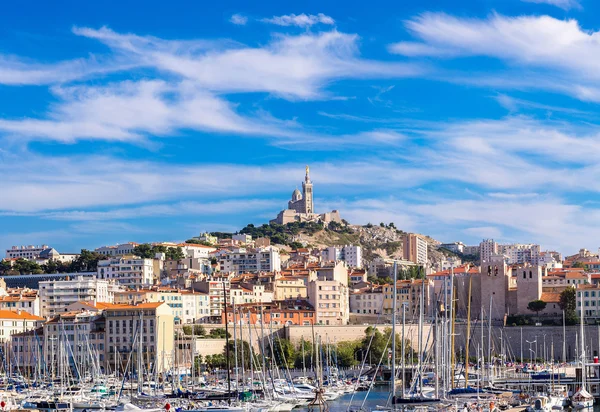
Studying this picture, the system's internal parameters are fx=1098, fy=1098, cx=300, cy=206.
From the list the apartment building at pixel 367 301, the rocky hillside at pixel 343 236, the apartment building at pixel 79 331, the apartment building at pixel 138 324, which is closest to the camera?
the apartment building at pixel 138 324

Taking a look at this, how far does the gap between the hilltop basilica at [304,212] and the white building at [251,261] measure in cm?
3955

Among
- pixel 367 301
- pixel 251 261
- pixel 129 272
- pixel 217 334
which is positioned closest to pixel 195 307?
pixel 217 334

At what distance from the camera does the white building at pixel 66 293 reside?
8219 centimetres

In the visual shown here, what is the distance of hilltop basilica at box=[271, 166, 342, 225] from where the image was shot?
492 feet

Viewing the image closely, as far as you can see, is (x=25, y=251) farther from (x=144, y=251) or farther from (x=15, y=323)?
(x=15, y=323)

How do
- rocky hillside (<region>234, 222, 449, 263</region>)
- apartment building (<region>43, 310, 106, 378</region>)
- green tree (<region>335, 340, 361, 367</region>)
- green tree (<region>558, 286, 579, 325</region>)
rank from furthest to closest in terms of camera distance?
1. rocky hillside (<region>234, 222, 449, 263</region>)
2. green tree (<region>558, 286, 579, 325</region>)
3. green tree (<region>335, 340, 361, 367</region>)
4. apartment building (<region>43, 310, 106, 378</region>)

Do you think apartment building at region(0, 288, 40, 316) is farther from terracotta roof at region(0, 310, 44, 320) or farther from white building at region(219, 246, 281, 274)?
white building at region(219, 246, 281, 274)

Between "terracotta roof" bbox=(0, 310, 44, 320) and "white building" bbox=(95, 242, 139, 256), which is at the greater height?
"white building" bbox=(95, 242, 139, 256)

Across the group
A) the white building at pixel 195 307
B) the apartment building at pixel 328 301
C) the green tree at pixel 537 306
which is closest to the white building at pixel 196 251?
the white building at pixel 195 307

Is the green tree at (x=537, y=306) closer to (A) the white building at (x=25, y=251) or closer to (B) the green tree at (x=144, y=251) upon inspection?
(B) the green tree at (x=144, y=251)

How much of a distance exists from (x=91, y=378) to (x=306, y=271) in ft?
123

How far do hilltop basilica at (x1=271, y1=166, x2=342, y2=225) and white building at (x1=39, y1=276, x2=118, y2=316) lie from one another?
215 ft

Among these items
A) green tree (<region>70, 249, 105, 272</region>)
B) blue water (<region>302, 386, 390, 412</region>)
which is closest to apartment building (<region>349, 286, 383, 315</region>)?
green tree (<region>70, 249, 105, 272</region>)

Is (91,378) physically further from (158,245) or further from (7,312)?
(158,245)
